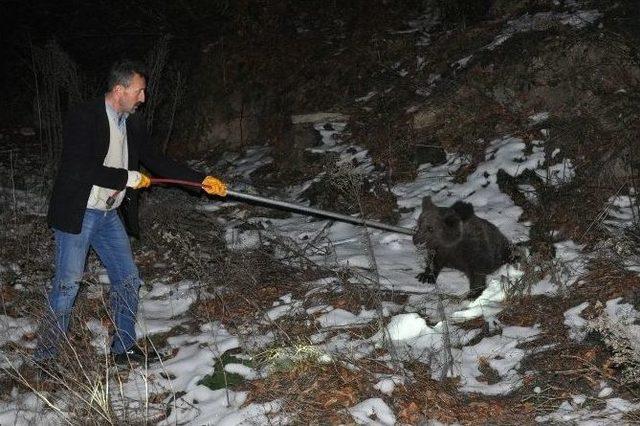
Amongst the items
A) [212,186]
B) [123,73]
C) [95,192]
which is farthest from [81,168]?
[212,186]

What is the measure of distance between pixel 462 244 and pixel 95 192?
3894 millimetres

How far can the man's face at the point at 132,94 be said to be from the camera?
5.11 metres

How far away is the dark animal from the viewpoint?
22.6 feet

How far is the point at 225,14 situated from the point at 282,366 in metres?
12.1

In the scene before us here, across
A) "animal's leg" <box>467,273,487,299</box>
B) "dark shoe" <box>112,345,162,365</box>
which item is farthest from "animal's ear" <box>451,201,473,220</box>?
"dark shoe" <box>112,345,162,365</box>

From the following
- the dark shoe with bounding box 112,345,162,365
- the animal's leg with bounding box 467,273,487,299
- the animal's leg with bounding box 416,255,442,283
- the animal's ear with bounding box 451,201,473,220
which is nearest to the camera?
the dark shoe with bounding box 112,345,162,365

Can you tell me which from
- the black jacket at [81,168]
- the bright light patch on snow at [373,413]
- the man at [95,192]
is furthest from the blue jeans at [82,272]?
the bright light patch on snow at [373,413]

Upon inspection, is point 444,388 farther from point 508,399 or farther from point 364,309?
point 364,309

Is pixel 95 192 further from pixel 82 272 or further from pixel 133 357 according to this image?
pixel 133 357

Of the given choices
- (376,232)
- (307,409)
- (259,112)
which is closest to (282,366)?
(307,409)

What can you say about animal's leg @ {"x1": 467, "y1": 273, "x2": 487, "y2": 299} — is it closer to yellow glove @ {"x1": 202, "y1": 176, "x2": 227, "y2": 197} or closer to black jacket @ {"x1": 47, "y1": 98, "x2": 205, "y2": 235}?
yellow glove @ {"x1": 202, "y1": 176, "x2": 227, "y2": 197}

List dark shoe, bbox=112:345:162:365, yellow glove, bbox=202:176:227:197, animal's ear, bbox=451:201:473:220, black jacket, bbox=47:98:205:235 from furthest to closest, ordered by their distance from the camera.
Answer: animal's ear, bbox=451:201:473:220 → yellow glove, bbox=202:176:227:197 → dark shoe, bbox=112:345:162:365 → black jacket, bbox=47:98:205:235

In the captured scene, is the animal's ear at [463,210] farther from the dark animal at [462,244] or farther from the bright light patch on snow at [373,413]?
the bright light patch on snow at [373,413]

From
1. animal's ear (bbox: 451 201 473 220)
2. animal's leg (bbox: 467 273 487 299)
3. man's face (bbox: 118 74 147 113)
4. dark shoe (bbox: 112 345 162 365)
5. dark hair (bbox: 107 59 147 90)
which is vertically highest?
dark hair (bbox: 107 59 147 90)
